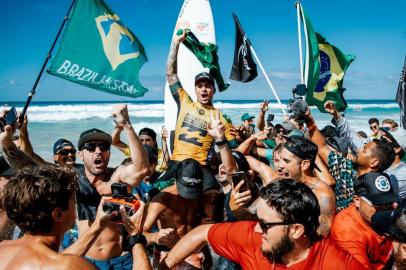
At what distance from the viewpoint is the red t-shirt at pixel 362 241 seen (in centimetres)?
261

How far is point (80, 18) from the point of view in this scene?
484cm

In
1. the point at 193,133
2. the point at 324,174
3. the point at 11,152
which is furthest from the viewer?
the point at 193,133

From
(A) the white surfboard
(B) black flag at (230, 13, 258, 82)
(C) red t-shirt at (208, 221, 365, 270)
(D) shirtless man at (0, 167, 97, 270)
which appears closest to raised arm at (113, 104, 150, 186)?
(C) red t-shirt at (208, 221, 365, 270)

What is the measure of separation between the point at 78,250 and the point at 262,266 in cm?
112

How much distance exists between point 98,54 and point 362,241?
12.0 feet

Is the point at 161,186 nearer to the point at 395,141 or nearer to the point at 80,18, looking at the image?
the point at 80,18

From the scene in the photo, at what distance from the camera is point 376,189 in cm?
288

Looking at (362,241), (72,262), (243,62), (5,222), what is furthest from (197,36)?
(72,262)

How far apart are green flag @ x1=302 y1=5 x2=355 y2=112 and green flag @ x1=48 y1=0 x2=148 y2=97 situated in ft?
11.1

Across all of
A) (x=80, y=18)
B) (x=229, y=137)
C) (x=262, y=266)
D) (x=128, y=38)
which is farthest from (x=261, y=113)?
(x=262, y=266)

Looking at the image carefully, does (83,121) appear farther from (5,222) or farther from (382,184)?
(382,184)

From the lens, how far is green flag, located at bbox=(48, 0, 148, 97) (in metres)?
4.55

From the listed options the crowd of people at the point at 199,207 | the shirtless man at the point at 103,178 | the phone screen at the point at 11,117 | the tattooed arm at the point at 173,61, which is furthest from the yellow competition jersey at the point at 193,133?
the phone screen at the point at 11,117

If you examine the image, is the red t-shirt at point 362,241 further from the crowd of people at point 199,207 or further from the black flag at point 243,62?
the black flag at point 243,62
